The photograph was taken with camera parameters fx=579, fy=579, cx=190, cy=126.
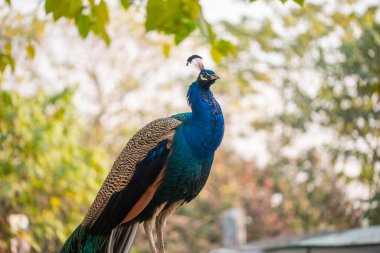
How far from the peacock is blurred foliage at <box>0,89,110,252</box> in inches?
98.8

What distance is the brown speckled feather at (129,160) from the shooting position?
206 cm

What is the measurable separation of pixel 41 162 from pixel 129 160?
117 inches

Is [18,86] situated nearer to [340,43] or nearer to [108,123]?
[108,123]

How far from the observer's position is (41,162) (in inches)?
191

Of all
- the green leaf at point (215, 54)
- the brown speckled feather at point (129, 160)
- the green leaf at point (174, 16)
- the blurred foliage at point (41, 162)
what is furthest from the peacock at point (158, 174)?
the blurred foliage at point (41, 162)

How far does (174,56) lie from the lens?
12.3 m

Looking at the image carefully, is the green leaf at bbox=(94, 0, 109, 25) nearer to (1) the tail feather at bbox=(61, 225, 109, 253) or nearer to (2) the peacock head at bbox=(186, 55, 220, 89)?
(2) the peacock head at bbox=(186, 55, 220, 89)

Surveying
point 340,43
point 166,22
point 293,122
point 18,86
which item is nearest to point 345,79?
point 340,43

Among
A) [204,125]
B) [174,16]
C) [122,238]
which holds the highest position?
[174,16]

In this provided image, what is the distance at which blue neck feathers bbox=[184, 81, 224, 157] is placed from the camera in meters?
2.03

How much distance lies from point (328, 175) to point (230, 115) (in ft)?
9.63

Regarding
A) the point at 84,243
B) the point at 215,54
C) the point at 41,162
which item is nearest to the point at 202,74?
the point at 215,54

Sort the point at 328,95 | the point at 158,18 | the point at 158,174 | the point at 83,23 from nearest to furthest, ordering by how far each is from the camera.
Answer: the point at 158,18
the point at 158,174
the point at 83,23
the point at 328,95

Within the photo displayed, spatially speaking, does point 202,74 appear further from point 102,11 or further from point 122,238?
point 122,238
